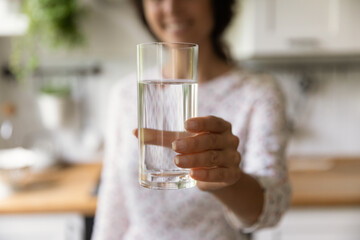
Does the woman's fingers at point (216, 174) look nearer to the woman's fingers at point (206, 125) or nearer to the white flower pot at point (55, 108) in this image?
the woman's fingers at point (206, 125)

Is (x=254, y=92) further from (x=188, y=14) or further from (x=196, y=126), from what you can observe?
(x=196, y=126)

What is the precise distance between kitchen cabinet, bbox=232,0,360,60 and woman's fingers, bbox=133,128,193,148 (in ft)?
4.44

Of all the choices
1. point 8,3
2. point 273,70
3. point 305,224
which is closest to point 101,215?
point 305,224

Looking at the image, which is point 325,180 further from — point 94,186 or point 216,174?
point 216,174

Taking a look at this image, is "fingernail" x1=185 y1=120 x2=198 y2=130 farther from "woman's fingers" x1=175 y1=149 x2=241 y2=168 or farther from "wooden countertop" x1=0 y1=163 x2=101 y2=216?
"wooden countertop" x1=0 y1=163 x2=101 y2=216

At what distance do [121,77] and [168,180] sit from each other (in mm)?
1744

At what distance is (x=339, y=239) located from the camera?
164 centimetres

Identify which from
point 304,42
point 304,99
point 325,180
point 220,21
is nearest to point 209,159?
point 220,21

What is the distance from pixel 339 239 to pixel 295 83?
82cm

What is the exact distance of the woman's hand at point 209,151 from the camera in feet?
1.33

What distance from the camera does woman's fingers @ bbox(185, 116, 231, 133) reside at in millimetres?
406

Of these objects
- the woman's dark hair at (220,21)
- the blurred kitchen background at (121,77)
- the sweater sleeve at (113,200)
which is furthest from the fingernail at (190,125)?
the blurred kitchen background at (121,77)

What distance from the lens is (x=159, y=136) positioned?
42 cm

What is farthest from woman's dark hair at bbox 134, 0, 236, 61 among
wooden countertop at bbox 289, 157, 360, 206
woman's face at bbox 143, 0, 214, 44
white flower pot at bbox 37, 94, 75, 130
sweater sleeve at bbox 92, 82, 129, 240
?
white flower pot at bbox 37, 94, 75, 130
